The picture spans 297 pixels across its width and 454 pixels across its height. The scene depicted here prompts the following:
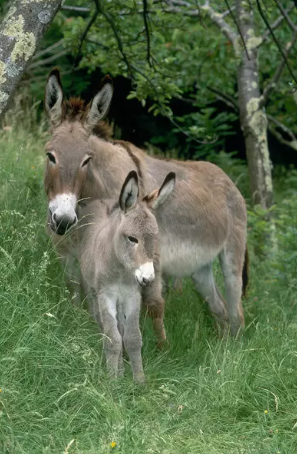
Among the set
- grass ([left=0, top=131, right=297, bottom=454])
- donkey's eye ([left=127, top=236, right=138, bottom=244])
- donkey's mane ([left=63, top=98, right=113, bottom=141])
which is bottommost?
grass ([left=0, top=131, right=297, bottom=454])

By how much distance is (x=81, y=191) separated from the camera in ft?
19.7

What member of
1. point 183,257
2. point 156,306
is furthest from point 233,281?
point 156,306

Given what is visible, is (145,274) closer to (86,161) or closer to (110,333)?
(110,333)

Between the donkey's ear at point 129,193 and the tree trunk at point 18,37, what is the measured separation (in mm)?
923

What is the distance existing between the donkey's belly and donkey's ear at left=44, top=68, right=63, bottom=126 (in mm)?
1375

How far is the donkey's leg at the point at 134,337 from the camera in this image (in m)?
5.45

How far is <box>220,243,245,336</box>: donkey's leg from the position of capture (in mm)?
7348

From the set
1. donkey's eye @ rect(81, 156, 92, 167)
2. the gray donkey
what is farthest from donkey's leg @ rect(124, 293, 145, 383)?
donkey's eye @ rect(81, 156, 92, 167)

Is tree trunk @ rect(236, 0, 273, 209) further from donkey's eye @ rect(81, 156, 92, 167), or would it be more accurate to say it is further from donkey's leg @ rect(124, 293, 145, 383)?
donkey's leg @ rect(124, 293, 145, 383)

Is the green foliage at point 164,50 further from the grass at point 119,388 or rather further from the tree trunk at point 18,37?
the grass at point 119,388

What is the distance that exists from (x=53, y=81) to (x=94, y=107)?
0.40 meters

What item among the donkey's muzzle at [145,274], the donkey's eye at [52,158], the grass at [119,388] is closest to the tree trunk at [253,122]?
the grass at [119,388]

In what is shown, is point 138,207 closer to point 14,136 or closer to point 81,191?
point 81,191

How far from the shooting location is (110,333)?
17.7ft
